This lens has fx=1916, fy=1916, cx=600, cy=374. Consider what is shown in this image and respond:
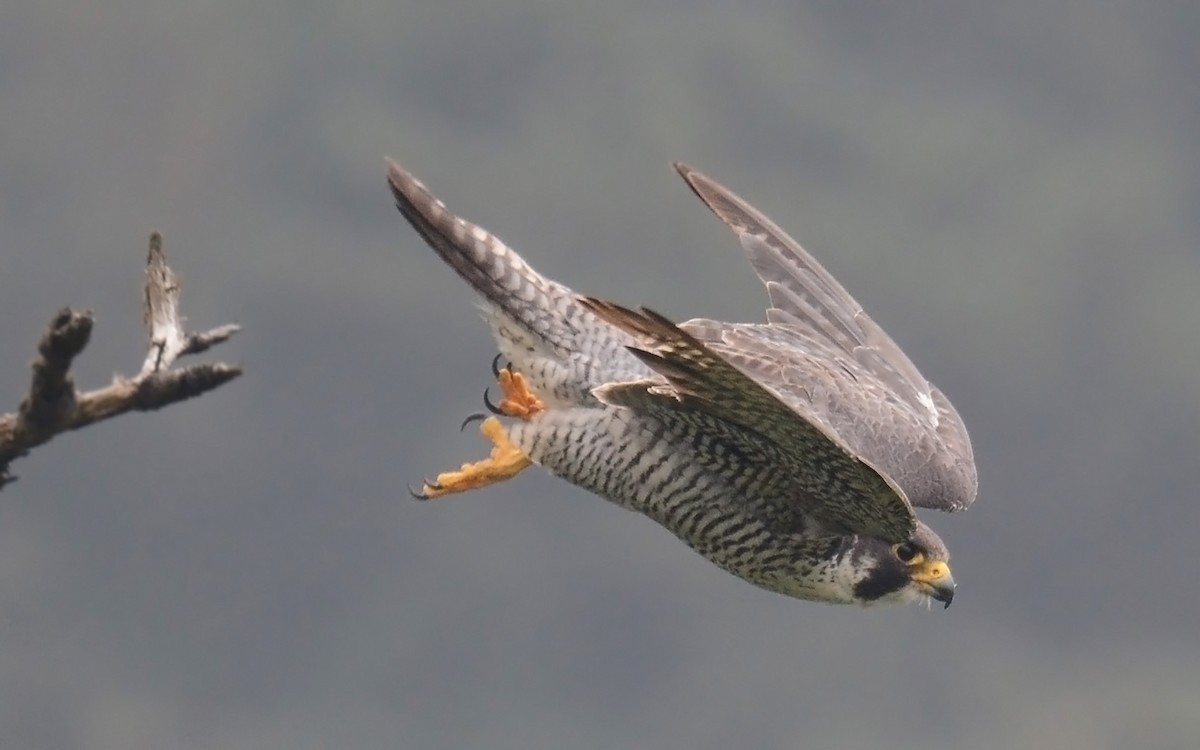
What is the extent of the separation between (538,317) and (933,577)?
2236 mm

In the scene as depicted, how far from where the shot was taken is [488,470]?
9211mm

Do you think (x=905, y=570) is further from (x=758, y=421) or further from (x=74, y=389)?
(x=74, y=389)

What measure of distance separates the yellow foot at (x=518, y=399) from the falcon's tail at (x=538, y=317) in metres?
0.07

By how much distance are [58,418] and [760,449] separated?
4.00 m

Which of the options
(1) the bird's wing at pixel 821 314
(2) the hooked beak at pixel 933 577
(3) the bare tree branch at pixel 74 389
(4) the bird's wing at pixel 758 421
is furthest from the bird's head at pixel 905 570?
(3) the bare tree branch at pixel 74 389

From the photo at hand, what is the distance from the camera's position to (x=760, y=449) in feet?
27.1

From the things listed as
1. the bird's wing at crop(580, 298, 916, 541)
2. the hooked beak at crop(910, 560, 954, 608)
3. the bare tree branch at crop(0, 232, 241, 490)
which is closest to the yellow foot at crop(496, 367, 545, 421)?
the bird's wing at crop(580, 298, 916, 541)

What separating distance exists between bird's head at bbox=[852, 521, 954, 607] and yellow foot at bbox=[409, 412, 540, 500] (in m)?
1.68

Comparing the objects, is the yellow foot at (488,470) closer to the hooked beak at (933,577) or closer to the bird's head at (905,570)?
the bird's head at (905,570)

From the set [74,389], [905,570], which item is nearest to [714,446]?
[905,570]

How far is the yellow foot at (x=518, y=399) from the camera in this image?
903 centimetres

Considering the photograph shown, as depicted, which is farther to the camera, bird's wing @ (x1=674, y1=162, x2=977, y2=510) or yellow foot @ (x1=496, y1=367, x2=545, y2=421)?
bird's wing @ (x1=674, y1=162, x2=977, y2=510)

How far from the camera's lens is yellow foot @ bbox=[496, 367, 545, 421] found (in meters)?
9.03

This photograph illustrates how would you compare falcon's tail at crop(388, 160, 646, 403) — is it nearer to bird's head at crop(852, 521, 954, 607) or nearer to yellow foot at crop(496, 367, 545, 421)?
yellow foot at crop(496, 367, 545, 421)
